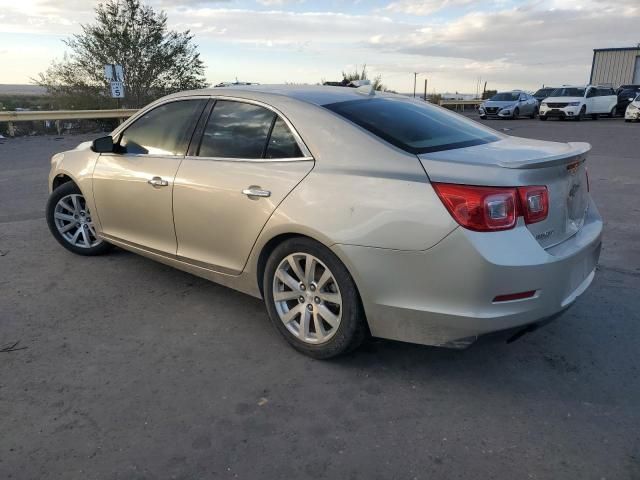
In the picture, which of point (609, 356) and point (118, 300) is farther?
point (118, 300)

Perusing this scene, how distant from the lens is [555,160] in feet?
9.25

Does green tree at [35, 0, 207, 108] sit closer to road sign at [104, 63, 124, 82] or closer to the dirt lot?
road sign at [104, 63, 124, 82]

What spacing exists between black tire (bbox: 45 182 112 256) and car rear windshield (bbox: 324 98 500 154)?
2.91 metres

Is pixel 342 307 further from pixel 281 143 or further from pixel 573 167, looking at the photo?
pixel 573 167

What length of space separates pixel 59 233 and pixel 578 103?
89.8ft

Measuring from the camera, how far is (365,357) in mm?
3297

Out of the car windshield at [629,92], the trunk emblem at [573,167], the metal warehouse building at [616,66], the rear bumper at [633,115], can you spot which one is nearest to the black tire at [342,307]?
the trunk emblem at [573,167]

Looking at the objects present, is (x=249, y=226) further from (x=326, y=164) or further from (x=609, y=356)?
(x=609, y=356)

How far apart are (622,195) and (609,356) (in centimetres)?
526

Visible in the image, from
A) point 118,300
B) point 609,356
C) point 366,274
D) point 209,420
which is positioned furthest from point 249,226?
point 609,356

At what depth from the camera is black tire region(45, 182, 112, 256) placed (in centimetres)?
503

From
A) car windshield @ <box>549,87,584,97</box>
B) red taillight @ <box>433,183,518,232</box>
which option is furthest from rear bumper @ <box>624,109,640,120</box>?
red taillight @ <box>433,183,518,232</box>

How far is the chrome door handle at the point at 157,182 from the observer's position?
3.89 m

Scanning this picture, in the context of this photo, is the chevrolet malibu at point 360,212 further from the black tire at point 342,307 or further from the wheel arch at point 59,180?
the wheel arch at point 59,180
